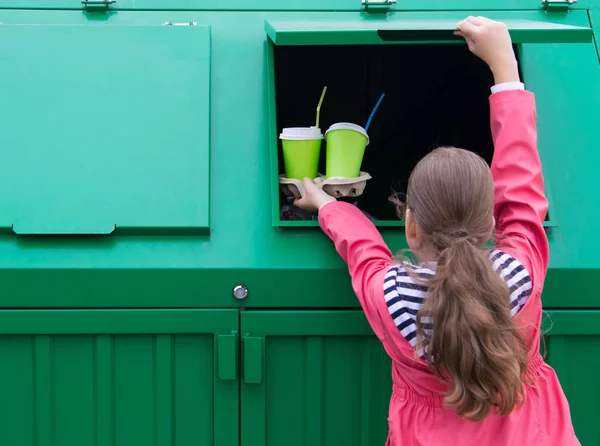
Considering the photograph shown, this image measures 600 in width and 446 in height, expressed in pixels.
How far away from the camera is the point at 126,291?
166 centimetres

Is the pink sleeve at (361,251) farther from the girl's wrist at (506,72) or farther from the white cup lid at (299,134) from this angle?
the girl's wrist at (506,72)

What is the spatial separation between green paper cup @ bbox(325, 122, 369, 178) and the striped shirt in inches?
22.3

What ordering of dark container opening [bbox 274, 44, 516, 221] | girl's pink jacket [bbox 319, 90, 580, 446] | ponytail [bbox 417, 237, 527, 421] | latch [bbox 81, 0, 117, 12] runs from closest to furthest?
ponytail [bbox 417, 237, 527, 421]
girl's pink jacket [bbox 319, 90, 580, 446]
latch [bbox 81, 0, 117, 12]
dark container opening [bbox 274, 44, 516, 221]

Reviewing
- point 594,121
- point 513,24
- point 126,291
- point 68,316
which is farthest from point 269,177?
point 594,121

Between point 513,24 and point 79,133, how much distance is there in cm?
121

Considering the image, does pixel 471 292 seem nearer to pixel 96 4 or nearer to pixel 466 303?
pixel 466 303

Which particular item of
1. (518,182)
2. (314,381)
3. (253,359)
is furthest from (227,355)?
(518,182)

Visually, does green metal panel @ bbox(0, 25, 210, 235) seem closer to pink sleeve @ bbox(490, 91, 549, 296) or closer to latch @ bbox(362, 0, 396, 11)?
latch @ bbox(362, 0, 396, 11)

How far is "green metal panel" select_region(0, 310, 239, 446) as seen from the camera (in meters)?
1.67

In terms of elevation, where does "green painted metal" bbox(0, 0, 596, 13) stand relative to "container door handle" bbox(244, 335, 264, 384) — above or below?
above

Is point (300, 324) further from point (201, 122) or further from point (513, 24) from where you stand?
point (513, 24)

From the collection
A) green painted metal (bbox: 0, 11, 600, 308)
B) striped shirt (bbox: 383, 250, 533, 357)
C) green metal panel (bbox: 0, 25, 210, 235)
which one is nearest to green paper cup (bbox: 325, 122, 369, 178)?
green painted metal (bbox: 0, 11, 600, 308)

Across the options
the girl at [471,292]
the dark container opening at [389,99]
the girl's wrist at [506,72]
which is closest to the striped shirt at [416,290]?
the girl at [471,292]

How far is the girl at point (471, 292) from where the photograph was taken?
1226mm
